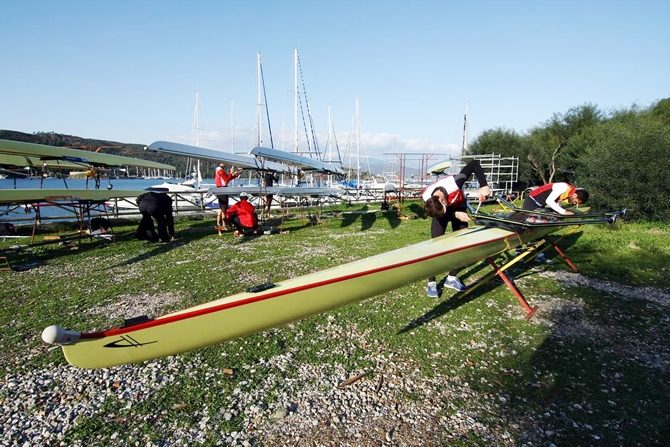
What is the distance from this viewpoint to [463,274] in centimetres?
632

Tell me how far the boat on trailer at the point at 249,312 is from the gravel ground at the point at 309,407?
62 cm

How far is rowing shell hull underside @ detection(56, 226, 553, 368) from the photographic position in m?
2.48

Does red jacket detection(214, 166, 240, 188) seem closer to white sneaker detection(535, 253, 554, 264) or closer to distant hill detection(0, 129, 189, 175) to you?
distant hill detection(0, 129, 189, 175)

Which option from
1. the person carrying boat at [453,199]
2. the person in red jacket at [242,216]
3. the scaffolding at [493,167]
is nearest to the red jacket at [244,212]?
the person in red jacket at [242,216]

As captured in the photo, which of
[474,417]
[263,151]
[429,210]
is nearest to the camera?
[474,417]

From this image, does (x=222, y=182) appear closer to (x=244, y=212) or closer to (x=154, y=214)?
(x=244, y=212)

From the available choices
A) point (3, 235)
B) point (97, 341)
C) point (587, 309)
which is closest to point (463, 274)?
point (587, 309)

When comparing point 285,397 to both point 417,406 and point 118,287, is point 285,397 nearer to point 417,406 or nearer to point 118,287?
point 417,406

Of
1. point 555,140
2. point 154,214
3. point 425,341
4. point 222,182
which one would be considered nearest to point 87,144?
point 222,182

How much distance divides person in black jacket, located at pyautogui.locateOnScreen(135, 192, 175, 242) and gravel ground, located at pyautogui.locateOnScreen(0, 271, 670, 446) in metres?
5.94

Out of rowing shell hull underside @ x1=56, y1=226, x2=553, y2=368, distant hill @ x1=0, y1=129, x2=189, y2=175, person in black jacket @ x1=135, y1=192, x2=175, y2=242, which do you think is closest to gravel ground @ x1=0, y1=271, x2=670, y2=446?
Answer: rowing shell hull underside @ x1=56, y1=226, x2=553, y2=368

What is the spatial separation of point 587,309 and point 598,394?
214 centimetres

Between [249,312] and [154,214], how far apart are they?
7.55 m

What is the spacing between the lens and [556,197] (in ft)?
20.1
